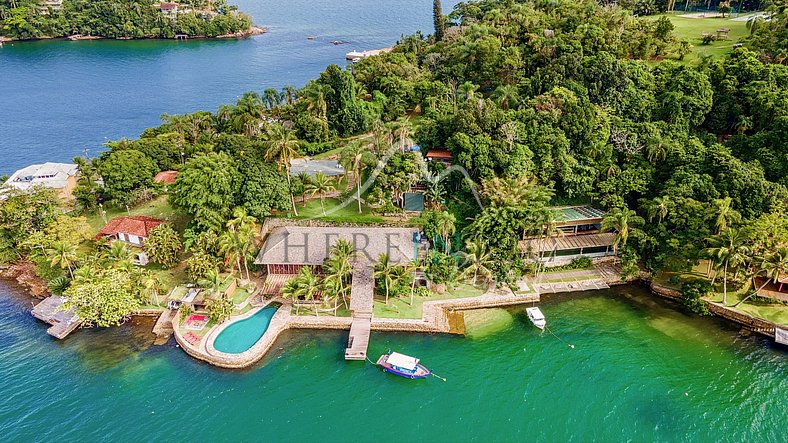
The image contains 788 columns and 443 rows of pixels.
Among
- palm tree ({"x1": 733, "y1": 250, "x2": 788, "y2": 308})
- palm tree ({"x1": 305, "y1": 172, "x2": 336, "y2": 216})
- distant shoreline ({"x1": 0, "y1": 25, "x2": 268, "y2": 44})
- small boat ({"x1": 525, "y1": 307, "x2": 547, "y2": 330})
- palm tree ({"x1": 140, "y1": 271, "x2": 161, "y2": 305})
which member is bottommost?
small boat ({"x1": 525, "y1": 307, "x2": 547, "y2": 330})

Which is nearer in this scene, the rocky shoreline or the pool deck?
the pool deck

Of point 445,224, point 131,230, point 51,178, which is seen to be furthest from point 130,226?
point 445,224

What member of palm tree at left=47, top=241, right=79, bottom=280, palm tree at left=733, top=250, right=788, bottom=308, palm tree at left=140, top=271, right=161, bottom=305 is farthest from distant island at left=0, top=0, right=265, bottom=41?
palm tree at left=733, top=250, right=788, bottom=308

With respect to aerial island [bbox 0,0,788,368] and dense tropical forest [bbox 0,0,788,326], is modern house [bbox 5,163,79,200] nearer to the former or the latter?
aerial island [bbox 0,0,788,368]

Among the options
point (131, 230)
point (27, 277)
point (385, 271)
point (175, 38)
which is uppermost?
point (175, 38)

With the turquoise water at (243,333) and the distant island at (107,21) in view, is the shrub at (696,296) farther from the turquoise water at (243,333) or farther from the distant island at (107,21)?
the distant island at (107,21)

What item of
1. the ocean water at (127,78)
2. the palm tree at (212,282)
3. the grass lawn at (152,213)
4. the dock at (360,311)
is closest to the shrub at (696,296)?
the dock at (360,311)

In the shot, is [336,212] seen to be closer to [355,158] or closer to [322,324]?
[355,158]
